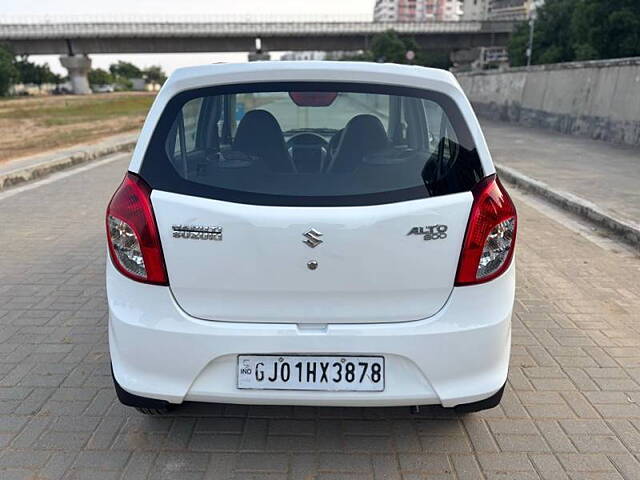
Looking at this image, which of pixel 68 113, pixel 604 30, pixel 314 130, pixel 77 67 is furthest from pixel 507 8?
pixel 314 130

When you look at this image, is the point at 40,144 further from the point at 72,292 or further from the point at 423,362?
the point at 423,362

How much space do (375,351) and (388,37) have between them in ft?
219

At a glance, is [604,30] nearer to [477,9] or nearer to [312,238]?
[312,238]

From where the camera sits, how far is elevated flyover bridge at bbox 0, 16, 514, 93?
64.4 meters

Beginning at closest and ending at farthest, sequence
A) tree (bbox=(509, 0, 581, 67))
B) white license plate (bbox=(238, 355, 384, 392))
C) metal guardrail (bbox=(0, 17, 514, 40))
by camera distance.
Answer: white license plate (bbox=(238, 355, 384, 392)) → tree (bbox=(509, 0, 581, 67)) → metal guardrail (bbox=(0, 17, 514, 40))

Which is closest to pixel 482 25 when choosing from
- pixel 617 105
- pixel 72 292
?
pixel 617 105

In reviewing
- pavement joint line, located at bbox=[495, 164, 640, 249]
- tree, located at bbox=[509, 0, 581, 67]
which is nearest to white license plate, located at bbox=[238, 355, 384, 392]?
pavement joint line, located at bbox=[495, 164, 640, 249]

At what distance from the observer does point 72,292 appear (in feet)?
15.3

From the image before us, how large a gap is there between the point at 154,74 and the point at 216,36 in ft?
303

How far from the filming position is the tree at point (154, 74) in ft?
474

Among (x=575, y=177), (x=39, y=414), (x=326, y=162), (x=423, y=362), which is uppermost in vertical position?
(x=326, y=162)

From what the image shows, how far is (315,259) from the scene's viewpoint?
2.27m

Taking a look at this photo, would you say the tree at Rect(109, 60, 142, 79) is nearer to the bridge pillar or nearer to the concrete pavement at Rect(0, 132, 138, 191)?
the bridge pillar

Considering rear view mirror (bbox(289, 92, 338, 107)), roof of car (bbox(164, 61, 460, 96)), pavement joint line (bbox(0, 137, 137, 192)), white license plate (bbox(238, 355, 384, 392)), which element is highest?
roof of car (bbox(164, 61, 460, 96))
